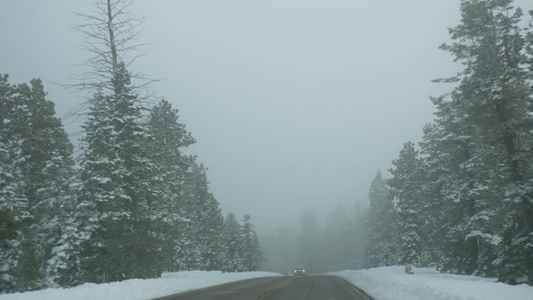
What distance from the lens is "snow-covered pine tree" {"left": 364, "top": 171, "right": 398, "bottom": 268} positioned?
64250mm

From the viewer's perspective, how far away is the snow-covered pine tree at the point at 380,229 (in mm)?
64250

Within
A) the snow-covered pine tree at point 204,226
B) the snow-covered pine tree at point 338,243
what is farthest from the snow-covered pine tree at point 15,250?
the snow-covered pine tree at point 338,243

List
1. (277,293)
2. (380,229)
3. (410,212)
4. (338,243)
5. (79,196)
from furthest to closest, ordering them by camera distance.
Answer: (338,243) < (380,229) < (410,212) < (79,196) < (277,293)

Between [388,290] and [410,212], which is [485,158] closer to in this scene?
[388,290]

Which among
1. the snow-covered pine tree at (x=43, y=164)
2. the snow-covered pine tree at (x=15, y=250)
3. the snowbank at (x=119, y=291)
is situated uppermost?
the snow-covered pine tree at (x=43, y=164)

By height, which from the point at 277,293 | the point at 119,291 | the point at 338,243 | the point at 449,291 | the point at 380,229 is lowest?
the point at 277,293

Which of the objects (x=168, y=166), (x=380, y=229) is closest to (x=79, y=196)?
(x=168, y=166)

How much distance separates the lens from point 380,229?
7088cm

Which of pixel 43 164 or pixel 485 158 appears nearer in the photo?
pixel 485 158

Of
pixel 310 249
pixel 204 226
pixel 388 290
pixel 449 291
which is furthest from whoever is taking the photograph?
pixel 310 249

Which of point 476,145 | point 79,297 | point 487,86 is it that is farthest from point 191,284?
point 476,145

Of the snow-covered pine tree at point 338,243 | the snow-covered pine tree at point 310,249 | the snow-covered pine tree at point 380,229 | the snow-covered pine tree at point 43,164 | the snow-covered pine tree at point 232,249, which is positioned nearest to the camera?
the snow-covered pine tree at point 43,164

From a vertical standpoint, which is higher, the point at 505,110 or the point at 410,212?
the point at 505,110

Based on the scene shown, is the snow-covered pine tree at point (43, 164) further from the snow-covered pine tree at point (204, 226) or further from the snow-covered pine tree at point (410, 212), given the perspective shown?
the snow-covered pine tree at point (410, 212)
